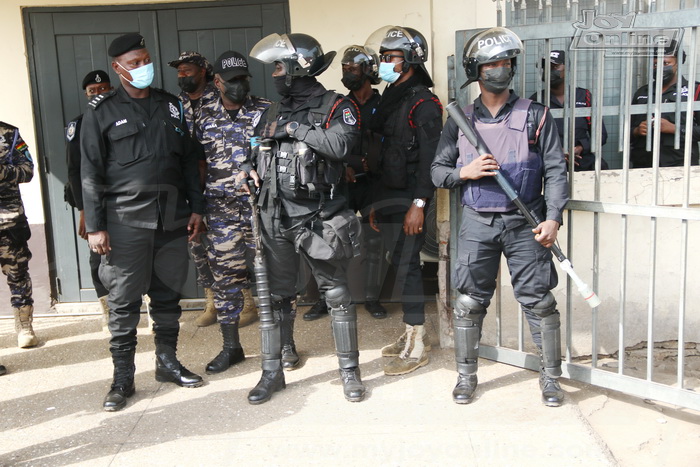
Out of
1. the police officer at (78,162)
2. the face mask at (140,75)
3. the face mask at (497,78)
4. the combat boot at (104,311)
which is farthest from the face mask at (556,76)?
the combat boot at (104,311)

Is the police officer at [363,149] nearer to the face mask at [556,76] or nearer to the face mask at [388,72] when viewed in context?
the face mask at [388,72]

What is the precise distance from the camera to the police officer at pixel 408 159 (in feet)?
15.0

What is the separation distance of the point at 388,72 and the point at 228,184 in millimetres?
1319

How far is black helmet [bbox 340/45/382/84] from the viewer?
5047 millimetres

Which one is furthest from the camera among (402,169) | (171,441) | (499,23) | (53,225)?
(53,225)

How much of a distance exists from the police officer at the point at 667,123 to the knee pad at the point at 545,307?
108 cm

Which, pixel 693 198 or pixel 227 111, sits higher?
pixel 227 111

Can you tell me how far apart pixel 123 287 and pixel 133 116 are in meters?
1.01

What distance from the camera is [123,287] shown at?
164 inches

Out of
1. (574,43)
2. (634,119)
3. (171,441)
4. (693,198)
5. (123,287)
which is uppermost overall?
(574,43)

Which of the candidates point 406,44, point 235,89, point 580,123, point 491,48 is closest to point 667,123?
point 580,123

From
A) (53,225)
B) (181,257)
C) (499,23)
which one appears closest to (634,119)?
(499,23)

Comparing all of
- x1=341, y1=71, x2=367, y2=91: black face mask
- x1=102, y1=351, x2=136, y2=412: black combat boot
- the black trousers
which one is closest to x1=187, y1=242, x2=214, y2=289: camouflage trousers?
the black trousers

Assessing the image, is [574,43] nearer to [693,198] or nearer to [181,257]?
[693,198]
